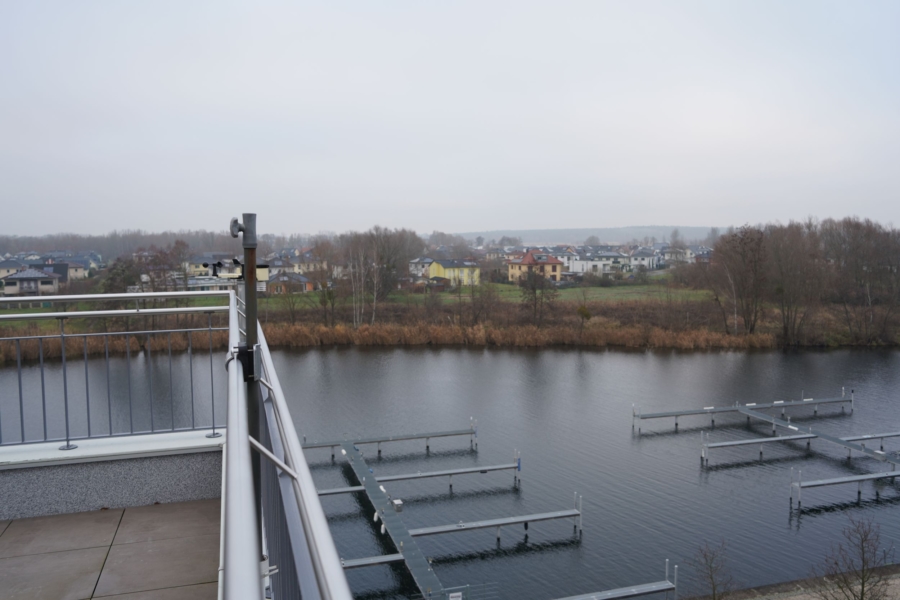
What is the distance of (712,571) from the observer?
899 centimetres

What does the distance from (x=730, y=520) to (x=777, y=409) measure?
304 inches

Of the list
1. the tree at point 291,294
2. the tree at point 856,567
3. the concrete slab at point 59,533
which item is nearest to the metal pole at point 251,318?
the concrete slab at point 59,533

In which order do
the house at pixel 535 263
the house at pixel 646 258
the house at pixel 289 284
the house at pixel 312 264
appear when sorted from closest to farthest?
1. the house at pixel 289 284
2. the house at pixel 312 264
3. the house at pixel 535 263
4. the house at pixel 646 258

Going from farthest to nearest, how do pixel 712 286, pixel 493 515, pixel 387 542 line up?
1. pixel 712 286
2. pixel 493 515
3. pixel 387 542

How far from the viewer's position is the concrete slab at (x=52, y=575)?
5.57ft

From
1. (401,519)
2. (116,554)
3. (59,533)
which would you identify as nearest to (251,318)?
(116,554)

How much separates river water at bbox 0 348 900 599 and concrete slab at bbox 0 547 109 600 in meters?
7.67

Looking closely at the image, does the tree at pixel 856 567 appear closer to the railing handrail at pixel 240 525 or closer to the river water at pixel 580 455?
the river water at pixel 580 455

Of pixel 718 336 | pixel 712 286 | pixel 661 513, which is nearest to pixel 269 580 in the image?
pixel 661 513

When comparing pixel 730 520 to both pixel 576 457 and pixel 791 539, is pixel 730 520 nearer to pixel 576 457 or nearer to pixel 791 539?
pixel 791 539

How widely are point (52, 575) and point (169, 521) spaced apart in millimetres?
383

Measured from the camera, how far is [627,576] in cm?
951

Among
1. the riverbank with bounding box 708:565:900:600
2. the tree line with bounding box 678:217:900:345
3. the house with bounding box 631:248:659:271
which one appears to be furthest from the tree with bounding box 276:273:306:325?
the house with bounding box 631:248:659:271

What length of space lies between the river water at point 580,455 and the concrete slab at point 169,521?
7360 millimetres
